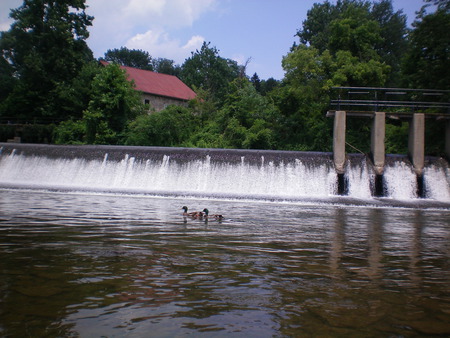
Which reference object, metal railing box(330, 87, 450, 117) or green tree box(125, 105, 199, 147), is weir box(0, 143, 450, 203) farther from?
green tree box(125, 105, 199, 147)

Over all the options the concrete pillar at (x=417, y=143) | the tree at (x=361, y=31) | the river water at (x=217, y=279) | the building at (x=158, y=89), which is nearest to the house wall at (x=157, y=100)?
the building at (x=158, y=89)

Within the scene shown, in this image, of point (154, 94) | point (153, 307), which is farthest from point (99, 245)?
point (154, 94)

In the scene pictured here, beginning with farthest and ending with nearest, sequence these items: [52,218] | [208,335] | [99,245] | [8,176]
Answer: [8,176], [52,218], [99,245], [208,335]

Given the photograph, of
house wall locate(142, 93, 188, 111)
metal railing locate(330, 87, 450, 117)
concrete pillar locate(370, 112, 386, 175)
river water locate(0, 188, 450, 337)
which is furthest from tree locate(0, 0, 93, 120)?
river water locate(0, 188, 450, 337)

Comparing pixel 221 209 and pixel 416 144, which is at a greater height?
pixel 416 144

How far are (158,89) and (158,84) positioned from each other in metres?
1.51

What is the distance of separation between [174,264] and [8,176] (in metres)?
19.8

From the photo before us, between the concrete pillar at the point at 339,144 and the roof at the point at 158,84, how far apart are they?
2922cm

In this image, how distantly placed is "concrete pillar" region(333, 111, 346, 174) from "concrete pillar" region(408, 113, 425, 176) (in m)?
3.35

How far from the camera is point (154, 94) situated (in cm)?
4756

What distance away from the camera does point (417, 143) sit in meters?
20.5

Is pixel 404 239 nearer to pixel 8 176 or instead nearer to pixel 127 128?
pixel 8 176

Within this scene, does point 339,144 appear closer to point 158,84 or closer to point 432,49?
point 432,49

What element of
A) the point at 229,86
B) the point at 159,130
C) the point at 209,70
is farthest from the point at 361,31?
the point at 209,70
